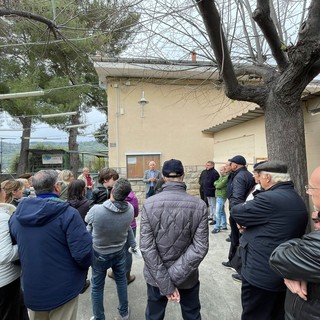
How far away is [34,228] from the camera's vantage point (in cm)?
178

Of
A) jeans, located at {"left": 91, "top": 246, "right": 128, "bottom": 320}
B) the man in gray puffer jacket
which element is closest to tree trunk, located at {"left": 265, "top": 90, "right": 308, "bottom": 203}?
the man in gray puffer jacket

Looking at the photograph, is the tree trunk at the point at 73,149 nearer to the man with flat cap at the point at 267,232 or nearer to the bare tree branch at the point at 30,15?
the bare tree branch at the point at 30,15

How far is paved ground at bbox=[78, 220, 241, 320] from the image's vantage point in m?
2.76

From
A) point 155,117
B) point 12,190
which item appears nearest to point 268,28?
A: point 12,190

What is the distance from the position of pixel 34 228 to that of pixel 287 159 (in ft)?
8.59

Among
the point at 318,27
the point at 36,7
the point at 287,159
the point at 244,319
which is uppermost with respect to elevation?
the point at 36,7

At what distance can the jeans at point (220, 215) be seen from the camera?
5.82 metres

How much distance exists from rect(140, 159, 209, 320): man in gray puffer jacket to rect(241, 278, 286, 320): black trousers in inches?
20.1

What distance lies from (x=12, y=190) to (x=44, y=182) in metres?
1.21

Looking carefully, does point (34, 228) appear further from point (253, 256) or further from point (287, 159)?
point (287, 159)

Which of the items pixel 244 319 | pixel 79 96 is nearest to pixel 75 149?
pixel 79 96

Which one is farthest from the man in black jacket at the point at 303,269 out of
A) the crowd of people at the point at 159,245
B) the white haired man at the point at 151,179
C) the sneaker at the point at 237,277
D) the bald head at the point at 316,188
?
the white haired man at the point at 151,179

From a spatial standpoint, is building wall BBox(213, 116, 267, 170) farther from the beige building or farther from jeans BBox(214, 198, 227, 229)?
the beige building

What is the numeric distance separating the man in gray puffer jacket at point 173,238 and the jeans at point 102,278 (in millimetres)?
704
